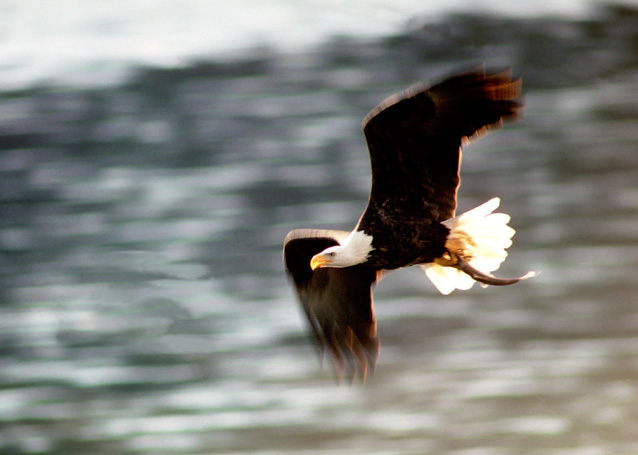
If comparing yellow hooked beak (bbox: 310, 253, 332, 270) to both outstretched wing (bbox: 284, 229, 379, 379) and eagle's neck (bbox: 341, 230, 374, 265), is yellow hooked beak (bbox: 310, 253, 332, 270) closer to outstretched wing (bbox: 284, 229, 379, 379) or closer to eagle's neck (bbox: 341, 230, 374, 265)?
eagle's neck (bbox: 341, 230, 374, 265)

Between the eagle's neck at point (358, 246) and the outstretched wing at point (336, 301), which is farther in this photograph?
the outstretched wing at point (336, 301)

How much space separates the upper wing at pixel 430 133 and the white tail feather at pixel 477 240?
0.38 ft

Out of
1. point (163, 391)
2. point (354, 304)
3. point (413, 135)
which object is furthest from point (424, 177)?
point (163, 391)

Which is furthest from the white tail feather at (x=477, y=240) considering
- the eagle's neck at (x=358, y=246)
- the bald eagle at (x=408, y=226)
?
the eagle's neck at (x=358, y=246)

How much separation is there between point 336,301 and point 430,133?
2.73 ft

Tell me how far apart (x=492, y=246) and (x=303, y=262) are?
69 cm

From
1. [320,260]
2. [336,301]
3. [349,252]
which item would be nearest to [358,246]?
[349,252]

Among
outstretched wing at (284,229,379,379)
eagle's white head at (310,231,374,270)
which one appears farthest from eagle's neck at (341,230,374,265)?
outstretched wing at (284,229,379,379)

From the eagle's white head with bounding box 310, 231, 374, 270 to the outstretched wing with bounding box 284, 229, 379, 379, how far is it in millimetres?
206

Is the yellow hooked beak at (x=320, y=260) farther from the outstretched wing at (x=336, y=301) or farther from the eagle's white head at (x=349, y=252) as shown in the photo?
the outstretched wing at (x=336, y=301)

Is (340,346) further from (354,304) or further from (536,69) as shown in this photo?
(536,69)

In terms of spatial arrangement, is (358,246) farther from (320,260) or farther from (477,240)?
(477,240)

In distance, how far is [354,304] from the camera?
3.05m

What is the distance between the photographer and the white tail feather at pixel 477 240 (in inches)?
110
